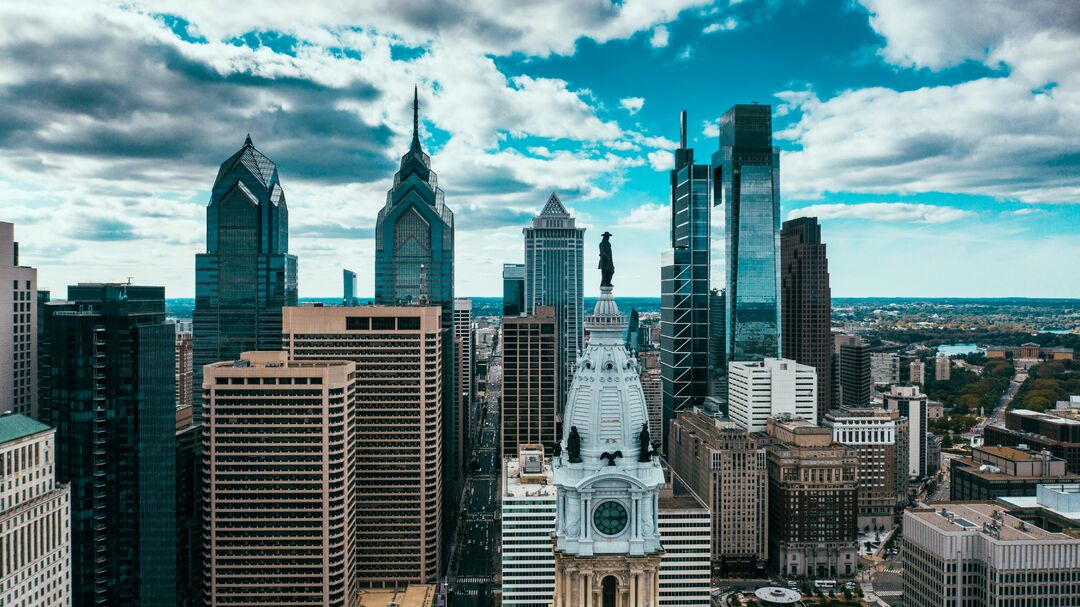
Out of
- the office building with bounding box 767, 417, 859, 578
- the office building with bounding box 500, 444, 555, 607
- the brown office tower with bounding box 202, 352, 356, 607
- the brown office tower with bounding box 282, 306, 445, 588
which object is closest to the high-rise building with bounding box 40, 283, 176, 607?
the brown office tower with bounding box 202, 352, 356, 607

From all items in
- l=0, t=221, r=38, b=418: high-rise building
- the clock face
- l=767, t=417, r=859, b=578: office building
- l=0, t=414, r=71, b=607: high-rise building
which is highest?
l=0, t=221, r=38, b=418: high-rise building

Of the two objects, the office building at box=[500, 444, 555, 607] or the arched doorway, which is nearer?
the arched doorway

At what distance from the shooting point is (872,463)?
191250mm

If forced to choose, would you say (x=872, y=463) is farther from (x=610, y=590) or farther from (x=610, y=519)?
(x=610, y=519)

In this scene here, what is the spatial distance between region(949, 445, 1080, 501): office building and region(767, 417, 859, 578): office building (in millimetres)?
21620

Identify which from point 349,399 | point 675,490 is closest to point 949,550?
point 675,490

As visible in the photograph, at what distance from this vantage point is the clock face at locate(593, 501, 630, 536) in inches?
2132

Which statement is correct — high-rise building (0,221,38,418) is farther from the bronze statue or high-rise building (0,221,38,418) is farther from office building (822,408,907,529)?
office building (822,408,907,529)

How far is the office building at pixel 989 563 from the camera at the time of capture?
341ft

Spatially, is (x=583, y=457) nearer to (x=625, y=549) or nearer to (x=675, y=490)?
(x=625, y=549)

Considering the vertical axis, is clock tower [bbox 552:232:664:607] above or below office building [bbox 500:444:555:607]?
above

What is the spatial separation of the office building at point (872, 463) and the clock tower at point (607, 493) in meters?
149

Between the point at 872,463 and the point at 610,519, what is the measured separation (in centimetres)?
15611

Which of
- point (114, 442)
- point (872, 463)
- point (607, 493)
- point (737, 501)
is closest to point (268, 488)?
point (114, 442)
